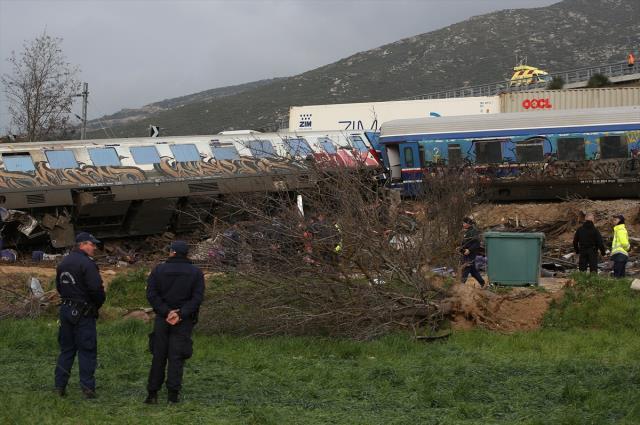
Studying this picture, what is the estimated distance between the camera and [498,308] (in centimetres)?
1495

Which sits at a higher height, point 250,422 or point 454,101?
point 454,101

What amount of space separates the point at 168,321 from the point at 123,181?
17.0 m

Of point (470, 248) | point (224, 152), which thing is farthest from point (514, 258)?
point (224, 152)

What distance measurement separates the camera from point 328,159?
52.9 feet

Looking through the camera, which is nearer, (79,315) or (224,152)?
(79,315)

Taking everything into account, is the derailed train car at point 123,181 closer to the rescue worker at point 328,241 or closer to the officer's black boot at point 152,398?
the rescue worker at point 328,241

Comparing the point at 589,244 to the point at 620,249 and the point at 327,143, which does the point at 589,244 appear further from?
the point at 327,143

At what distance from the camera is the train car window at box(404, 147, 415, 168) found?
31.9 m

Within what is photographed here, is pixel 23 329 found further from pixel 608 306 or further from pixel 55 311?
pixel 608 306

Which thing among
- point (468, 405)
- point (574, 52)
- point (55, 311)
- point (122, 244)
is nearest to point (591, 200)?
point (122, 244)

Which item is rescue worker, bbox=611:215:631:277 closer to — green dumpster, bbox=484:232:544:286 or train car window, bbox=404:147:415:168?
green dumpster, bbox=484:232:544:286

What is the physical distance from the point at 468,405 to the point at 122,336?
259 inches

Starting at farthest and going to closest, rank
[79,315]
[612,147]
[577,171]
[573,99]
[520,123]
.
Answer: [573,99], [520,123], [612,147], [577,171], [79,315]

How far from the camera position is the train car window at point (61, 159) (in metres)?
25.0
